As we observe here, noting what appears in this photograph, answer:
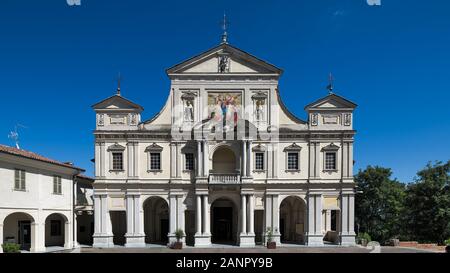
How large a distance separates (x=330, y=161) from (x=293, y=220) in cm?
745

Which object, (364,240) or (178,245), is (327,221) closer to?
(364,240)

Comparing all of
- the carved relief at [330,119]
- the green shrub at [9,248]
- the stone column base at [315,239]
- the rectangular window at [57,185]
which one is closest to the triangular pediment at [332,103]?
the carved relief at [330,119]

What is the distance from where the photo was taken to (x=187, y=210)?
30875mm

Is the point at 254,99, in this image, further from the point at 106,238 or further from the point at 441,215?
the point at 441,215

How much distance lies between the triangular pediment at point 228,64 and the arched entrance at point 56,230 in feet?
57.6

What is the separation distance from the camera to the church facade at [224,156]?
3003 centimetres

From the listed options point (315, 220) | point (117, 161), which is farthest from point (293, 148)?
point (117, 161)

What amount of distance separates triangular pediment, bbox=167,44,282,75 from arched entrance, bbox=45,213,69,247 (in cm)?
1755

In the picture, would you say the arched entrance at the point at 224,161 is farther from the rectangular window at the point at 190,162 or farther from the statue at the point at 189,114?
the statue at the point at 189,114

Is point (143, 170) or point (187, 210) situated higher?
point (143, 170)

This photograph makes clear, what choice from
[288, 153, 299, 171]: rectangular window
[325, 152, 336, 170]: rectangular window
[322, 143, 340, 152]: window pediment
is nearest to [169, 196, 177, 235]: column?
[288, 153, 299, 171]: rectangular window

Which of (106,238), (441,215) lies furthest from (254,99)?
(441,215)

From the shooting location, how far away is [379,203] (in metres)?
46.7
